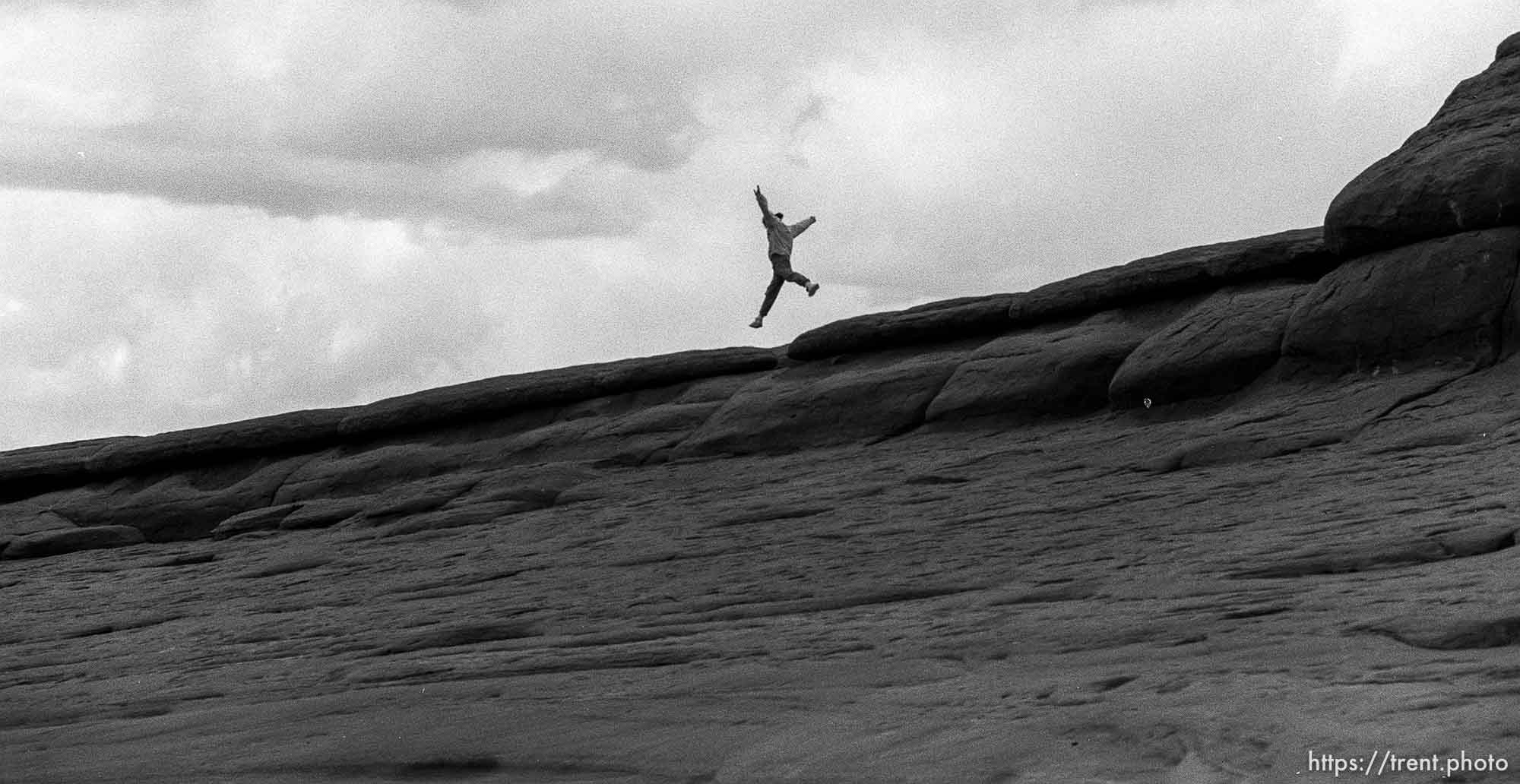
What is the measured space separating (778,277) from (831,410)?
6.87 m

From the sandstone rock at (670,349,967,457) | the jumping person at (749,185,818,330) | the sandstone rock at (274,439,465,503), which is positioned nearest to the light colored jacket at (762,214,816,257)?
the jumping person at (749,185,818,330)

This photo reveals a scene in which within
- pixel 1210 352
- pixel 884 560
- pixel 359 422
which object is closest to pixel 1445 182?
pixel 1210 352

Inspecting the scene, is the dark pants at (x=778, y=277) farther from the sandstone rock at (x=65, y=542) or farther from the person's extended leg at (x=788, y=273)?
the sandstone rock at (x=65, y=542)

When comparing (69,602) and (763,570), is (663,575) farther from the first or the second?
(69,602)

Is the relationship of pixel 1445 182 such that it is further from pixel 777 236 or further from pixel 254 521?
pixel 254 521

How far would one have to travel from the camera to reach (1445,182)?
58.0 ft

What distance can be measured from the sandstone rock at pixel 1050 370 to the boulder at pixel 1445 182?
9.43ft

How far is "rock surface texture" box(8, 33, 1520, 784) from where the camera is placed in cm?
816

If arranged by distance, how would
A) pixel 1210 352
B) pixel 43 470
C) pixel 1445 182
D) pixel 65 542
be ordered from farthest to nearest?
pixel 43 470, pixel 65 542, pixel 1210 352, pixel 1445 182

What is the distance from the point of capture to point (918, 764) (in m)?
7.72

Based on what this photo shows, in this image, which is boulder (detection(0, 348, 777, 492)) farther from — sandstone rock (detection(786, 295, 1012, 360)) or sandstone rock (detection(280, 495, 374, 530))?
sandstone rock (detection(280, 495, 374, 530))

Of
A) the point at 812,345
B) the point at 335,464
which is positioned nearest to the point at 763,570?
the point at 812,345

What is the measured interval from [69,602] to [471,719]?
1249 centimetres

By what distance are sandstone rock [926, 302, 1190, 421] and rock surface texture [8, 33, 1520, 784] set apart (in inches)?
2.4
